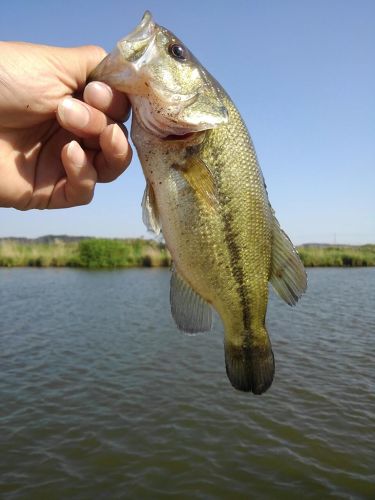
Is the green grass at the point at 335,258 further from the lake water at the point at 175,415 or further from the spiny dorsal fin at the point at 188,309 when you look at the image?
the spiny dorsal fin at the point at 188,309

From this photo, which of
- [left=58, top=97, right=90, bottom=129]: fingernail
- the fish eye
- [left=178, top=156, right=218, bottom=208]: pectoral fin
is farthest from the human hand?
[left=178, top=156, right=218, bottom=208]: pectoral fin

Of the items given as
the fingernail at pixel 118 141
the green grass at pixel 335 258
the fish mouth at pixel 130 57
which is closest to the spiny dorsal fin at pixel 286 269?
the fingernail at pixel 118 141

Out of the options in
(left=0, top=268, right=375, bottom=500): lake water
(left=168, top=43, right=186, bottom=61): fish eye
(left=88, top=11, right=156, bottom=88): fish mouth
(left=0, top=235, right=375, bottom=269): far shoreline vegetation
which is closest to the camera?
(left=88, top=11, right=156, bottom=88): fish mouth

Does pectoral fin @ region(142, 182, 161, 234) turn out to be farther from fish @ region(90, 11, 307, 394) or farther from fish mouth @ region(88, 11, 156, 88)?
fish mouth @ region(88, 11, 156, 88)

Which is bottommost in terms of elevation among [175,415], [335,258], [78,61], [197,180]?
[175,415]

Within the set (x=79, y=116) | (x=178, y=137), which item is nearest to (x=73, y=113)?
(x=79, y=116)

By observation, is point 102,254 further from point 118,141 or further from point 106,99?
point 106,99

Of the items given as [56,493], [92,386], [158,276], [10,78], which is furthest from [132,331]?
[158,276]
